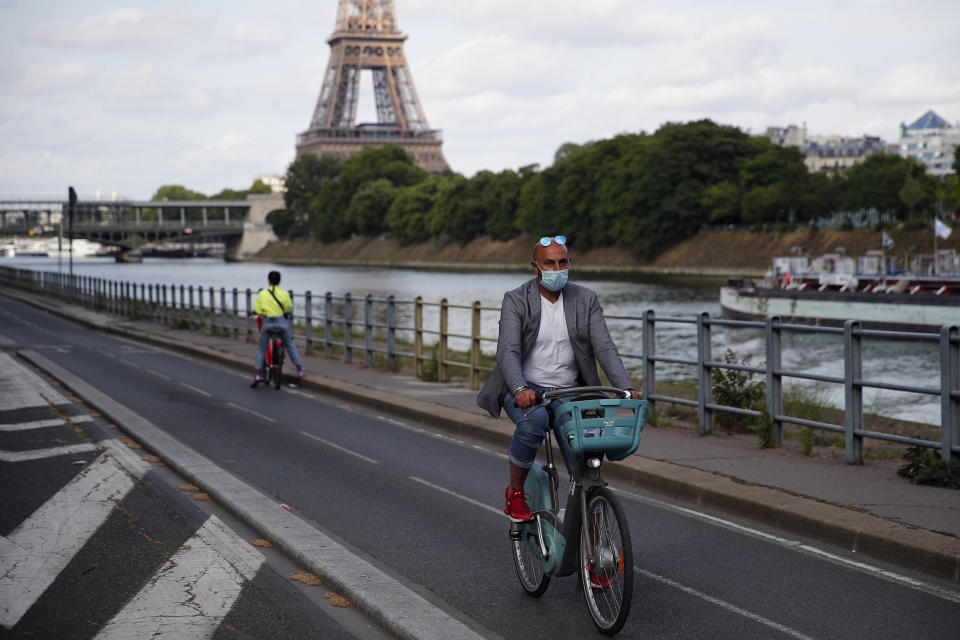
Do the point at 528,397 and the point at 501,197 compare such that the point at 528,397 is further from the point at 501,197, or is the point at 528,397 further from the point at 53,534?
the point at 501,197

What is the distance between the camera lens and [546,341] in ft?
19.9

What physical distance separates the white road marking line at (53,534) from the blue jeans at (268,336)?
7884 mm

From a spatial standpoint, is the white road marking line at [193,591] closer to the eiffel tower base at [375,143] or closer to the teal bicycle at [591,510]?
the teal bicycle at [591,510]

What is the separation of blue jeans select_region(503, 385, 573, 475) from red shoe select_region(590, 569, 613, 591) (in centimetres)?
52

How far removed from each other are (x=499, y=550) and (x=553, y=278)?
233 centimetres

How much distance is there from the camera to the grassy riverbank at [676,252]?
266ft

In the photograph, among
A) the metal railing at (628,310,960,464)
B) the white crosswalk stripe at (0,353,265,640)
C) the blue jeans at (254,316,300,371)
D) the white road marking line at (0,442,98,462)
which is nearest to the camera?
the white crosswalk stripe at (0,353,265,640)

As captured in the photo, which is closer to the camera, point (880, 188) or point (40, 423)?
point (40, 423)

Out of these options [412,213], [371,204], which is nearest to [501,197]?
[412,213]

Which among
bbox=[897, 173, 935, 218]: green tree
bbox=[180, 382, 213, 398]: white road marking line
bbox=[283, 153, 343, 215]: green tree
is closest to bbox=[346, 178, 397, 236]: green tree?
bbox=[283, 153, 343, 215]: green tree

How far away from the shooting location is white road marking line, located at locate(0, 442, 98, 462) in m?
11.0

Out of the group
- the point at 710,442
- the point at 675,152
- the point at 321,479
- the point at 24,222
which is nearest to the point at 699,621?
the point at 321,479

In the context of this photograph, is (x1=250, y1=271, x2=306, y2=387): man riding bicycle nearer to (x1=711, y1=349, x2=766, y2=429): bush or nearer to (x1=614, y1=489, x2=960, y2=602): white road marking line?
(x1=711, y1=349, x2=766, y2=429): bush

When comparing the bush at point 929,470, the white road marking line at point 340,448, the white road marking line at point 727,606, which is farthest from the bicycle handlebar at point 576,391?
the white road marking line at point 340,448
